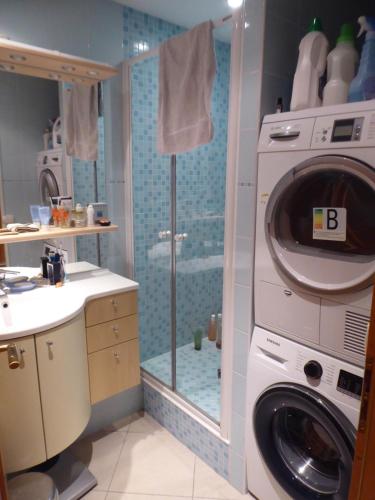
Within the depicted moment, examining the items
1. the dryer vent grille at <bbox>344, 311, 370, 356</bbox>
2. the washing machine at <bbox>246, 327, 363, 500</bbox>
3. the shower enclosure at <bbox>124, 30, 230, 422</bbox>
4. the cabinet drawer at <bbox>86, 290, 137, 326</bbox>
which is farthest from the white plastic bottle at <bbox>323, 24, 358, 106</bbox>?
the cabinet drawer at <bbox>86, 290, 137, 326</bbox>

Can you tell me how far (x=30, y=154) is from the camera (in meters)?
1.82

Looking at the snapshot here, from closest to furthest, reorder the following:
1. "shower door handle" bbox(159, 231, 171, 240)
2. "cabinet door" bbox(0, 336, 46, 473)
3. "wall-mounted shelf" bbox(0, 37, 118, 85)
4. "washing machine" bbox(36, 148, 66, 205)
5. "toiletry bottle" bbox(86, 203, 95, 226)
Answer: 1. "cabinet door" bbox(0, 336, 46, 473)
2. "wall-mounted shelf" bbox(0, 37, 118, 85)
3. "washing machine" bbox(36, 148, 66, 205)
4. "toiletry bottle" bbox(86, 203, 95, 226)
5. "shower door handle" bbox(159, 231, 171, 240)

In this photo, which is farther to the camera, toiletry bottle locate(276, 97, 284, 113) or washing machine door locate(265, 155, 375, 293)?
toiletry bottle locate(276, 97, 284, 113)

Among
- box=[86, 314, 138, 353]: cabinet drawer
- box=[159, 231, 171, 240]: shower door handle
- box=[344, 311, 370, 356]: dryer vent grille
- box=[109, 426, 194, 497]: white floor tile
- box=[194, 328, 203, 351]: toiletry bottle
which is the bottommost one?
box=[109, 426, 194, 497]: white floor tile

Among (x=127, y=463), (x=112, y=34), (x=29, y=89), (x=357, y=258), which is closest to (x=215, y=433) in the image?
(x=127, y=463)

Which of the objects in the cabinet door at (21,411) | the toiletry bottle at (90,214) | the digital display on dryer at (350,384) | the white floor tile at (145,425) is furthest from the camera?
the white floor tile at (145,425)

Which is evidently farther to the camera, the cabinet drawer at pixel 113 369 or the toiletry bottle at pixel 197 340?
the toiletry bottle at pixel 197 340

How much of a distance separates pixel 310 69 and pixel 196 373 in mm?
1985

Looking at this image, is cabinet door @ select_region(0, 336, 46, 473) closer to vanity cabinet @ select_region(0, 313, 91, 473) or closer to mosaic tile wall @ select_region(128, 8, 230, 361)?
vanity cabinet @ select_region(0, 313, 91, 473)

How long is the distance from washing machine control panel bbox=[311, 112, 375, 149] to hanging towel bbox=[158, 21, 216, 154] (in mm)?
584

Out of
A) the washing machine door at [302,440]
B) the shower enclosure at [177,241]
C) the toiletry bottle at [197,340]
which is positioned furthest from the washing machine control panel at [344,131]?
the toiletry bottle at [197,340]

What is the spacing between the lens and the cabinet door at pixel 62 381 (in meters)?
1.45

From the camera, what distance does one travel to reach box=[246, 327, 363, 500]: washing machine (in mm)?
1217

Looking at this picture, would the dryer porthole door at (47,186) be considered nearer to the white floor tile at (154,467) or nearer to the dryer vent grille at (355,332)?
the white floor tile at (154,467)
